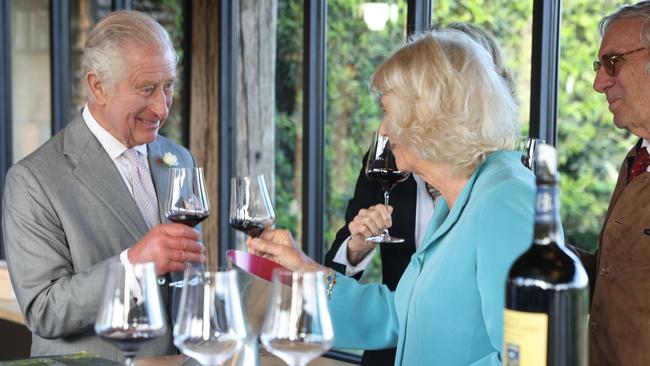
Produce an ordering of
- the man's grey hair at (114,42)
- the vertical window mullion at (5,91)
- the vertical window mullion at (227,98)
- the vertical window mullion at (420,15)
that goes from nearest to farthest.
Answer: the man's grey hair at (114,42) < the vertical window mullion at (420,15) < the vertical window mullion at (227,98) < the vertical window mullion at (5,91)

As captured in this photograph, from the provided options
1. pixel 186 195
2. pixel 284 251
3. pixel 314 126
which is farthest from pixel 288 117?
pixel 284 251

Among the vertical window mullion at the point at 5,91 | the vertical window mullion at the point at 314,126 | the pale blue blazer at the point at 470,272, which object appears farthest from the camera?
the vertical window mullion at the point at 5,91

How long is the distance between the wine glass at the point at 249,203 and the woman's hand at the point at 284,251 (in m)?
0.05

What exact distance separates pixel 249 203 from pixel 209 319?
875 millimetres

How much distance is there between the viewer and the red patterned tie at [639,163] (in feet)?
8.02

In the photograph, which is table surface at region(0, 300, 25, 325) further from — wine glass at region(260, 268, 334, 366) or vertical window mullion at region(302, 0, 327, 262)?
wine glass at region(260, 268, 334, 366)

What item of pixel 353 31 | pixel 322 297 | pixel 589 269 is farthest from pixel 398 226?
pixel 353 31

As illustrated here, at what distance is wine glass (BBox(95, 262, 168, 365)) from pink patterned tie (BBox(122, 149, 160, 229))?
139 cm

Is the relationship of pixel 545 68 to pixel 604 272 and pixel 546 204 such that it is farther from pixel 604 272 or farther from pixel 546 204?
pixel 546 204

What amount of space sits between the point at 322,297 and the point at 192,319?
19cm

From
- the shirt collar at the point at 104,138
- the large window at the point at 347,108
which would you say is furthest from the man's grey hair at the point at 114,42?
the large window at the point at 347,108

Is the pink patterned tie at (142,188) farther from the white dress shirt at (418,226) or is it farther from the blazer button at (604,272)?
the blazer button at (604,272)

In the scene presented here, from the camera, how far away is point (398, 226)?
9.66 feet

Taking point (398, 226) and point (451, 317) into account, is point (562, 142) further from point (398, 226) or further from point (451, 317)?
point (451, 317)
